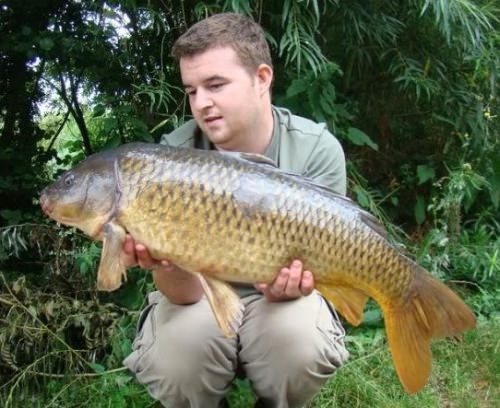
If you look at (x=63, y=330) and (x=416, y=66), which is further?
(x=416, y=66)

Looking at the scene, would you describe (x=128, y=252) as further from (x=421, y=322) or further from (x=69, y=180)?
(x=421, y=322)

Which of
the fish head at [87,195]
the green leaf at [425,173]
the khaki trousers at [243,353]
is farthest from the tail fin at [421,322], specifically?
the green leaf at [425,173]

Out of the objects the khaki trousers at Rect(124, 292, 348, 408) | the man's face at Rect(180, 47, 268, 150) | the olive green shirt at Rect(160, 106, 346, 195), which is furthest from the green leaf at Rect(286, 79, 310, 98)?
the khaki trousers at Rect(124, 292, 348, 408)

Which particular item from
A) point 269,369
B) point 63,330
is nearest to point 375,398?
point 269,369

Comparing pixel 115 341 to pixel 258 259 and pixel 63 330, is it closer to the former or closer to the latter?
pixel 63 330

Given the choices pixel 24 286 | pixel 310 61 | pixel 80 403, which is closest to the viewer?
pixel 80 403

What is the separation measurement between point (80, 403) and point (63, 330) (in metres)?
0.22

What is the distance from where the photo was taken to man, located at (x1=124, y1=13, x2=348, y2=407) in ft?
5.14

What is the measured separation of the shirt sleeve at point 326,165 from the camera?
1.72m

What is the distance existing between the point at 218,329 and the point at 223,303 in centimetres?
21

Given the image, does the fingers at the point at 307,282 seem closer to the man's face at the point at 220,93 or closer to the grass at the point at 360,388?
the man's face at the point at 220,93

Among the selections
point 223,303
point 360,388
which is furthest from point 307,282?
point 360,388

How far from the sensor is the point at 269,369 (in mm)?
1588

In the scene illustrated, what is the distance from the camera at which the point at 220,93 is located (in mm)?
1581
